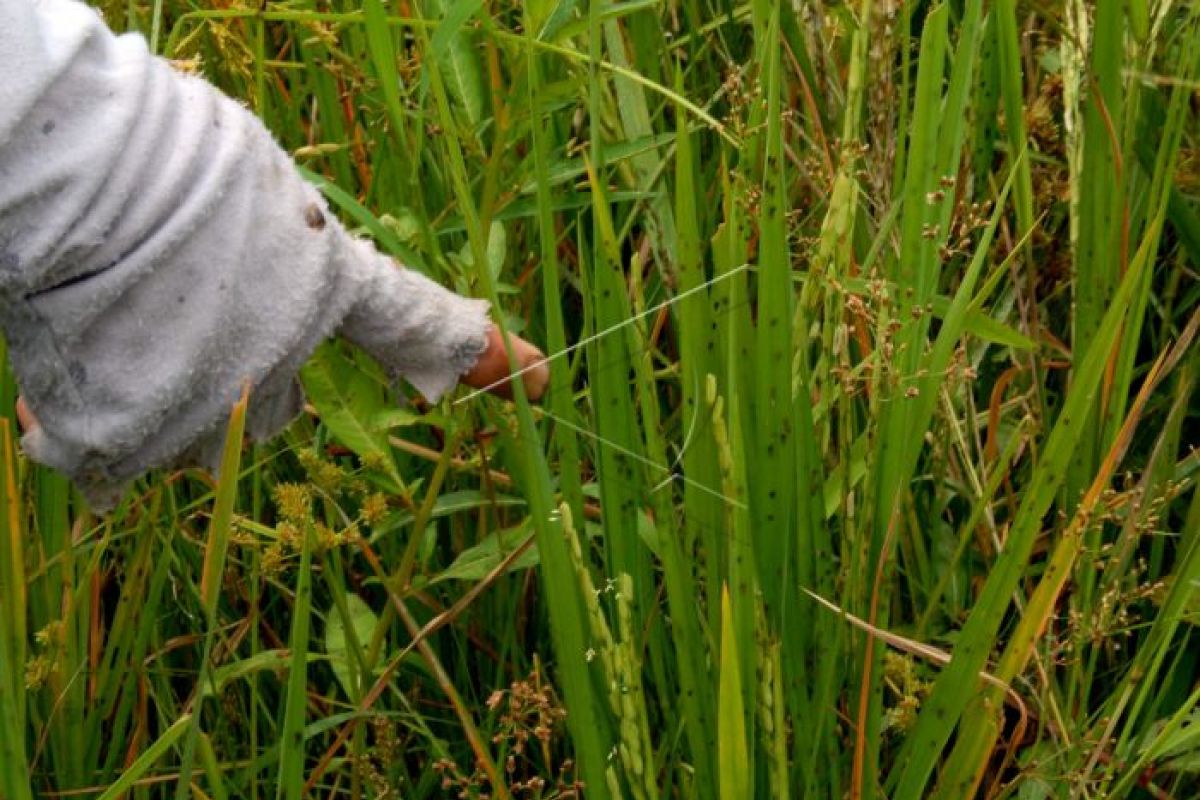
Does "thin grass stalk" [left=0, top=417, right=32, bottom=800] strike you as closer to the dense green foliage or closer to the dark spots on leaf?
the dense green foliage

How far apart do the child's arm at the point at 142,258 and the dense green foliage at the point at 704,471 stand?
2.2 inches

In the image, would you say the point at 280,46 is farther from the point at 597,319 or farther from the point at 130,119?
the point at 130,119

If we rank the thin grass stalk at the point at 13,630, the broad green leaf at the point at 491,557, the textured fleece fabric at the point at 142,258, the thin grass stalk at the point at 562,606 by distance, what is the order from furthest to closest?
the broad green leaf at the point at 491,557, the thin grass stalk at the point at 562,606, the thin grass stalk at the point at 13,630, the textured fleece fabric at the point at 142,258

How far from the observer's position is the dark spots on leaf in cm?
87

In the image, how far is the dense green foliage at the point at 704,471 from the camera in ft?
3.48

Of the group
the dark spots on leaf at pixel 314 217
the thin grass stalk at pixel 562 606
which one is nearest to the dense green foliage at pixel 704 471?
the thin grass stalk at pixel 562 606

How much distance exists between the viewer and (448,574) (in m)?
1.32

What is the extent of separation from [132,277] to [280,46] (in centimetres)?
111

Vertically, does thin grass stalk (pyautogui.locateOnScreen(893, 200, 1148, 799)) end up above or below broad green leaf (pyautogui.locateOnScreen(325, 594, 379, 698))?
above

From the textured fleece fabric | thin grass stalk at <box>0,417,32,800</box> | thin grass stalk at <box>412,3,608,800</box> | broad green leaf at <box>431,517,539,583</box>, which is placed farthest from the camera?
broad green leaf at <box>431,517,539,583</box>

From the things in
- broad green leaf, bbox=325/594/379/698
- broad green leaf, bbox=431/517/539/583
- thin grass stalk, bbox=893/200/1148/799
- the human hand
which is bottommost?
broad green leaf, bbox=325/594/379/698

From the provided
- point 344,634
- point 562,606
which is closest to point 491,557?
point 344,634

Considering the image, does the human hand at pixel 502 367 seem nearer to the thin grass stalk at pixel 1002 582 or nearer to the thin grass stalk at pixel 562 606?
the thin grass stalk at pixel 562 606

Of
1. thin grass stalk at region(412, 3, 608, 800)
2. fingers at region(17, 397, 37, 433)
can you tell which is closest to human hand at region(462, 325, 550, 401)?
thin grass stalk at region(412, 3, 608, 800)
